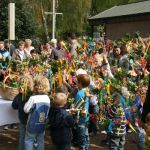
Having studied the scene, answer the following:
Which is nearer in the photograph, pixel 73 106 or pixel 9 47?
pixel 73 106

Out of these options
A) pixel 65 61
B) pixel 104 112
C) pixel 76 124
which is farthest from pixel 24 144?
pixel 65 61

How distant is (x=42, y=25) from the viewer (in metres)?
39.1

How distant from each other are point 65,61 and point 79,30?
107ft

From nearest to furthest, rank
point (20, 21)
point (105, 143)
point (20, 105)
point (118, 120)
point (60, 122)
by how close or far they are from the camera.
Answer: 1. point (60, 122)
2. point (20, 105)
3. point (118, 120)
4. point (105, 143)
5. point (20, 21)

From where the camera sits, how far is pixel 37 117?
17.5 feet

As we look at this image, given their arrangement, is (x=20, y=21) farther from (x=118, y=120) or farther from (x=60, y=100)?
(x=60, y=100)

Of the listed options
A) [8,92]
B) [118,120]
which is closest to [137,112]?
[118,120]

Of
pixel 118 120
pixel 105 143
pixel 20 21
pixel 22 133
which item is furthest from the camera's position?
pixel 20 21

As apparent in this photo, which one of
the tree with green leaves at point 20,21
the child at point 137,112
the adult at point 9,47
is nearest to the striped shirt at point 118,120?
the child at point 137,112

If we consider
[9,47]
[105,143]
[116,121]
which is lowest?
[105,143]

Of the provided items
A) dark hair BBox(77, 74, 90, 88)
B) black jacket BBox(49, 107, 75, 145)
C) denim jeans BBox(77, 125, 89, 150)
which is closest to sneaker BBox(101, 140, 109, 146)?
denim jeans BBox(77, 125, 89, 150)

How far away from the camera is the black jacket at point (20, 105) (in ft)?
18.0

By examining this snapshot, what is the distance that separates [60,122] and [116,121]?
807 mm

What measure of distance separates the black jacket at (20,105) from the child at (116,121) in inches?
44.3
